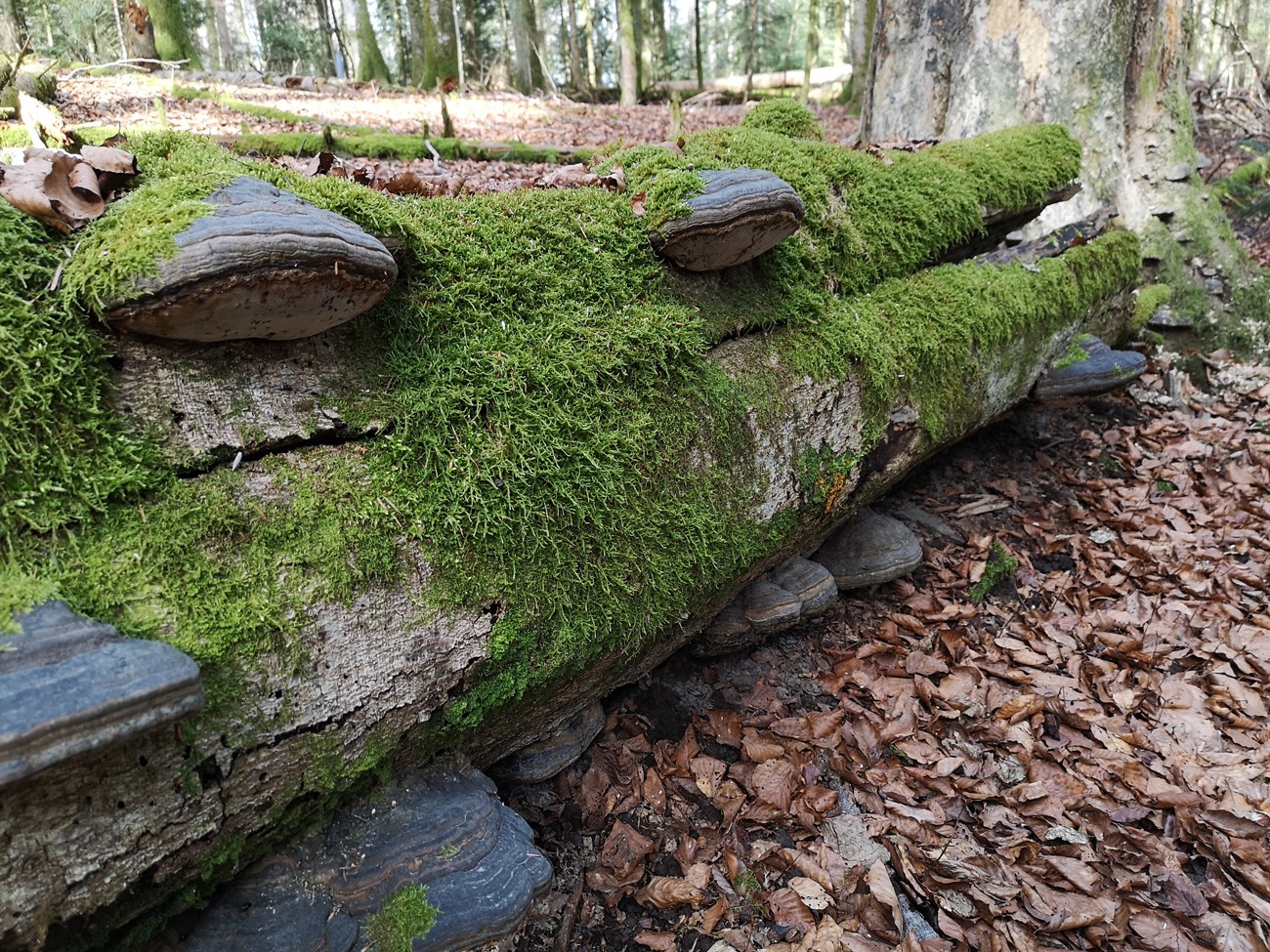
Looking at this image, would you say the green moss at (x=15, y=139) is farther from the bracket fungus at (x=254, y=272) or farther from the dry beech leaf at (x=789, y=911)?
the dry beech leaf at (x=789, y=911)

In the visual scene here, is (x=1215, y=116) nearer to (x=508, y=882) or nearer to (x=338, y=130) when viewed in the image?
(x=338, y=130)

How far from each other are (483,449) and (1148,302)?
7311mm

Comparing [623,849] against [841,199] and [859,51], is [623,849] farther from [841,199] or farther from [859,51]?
[859,51]

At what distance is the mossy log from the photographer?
1582 mm

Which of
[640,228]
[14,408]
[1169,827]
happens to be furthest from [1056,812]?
[14,408]

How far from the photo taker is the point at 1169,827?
291 cm

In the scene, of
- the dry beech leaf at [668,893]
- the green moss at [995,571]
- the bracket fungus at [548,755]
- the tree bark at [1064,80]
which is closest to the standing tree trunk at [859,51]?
the tree bark at [1064,80]

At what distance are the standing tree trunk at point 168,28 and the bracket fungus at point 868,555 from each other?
55.1 feet

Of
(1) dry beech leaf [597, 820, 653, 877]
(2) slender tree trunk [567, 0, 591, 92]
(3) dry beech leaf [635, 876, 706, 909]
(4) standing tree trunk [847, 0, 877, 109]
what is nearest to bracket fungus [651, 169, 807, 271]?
(1) dry beech leaf [597, 820, 653, 877]

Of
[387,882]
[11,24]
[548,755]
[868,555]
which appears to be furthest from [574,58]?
[387,882]

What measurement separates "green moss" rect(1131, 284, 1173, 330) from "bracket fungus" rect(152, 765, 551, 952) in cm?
702

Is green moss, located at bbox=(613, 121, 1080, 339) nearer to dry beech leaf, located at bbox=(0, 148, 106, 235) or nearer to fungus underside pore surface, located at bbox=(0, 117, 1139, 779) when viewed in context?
fungus underside pore surface, located at bbox=(0, 117, 1139, 779)

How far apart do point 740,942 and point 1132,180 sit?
7.95m

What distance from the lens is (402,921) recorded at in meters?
1.83
